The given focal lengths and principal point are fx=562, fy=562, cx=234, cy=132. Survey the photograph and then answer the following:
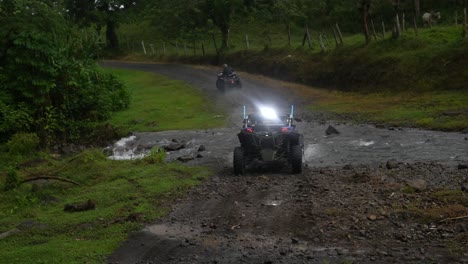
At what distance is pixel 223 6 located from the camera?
51.5 m

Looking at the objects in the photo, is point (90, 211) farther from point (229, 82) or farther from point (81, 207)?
point (229, 82)

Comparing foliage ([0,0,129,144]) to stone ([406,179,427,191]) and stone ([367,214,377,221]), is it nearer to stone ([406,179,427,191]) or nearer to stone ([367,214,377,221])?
stone ([406,179,427,191])

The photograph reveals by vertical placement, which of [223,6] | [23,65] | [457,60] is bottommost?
[457,60]

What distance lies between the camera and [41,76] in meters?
23.4

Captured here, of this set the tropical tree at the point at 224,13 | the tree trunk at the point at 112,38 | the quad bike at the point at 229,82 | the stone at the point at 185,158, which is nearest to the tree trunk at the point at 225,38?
the tropical tree at the point at 224,13

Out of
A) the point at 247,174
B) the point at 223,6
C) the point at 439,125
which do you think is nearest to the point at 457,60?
the point at 439,125

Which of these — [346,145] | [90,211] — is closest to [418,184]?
[346,145]

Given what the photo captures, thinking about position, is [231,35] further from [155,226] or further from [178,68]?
[155,226]

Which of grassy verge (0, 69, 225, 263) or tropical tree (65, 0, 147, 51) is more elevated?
tropical tree (65, 0, 147, 51)

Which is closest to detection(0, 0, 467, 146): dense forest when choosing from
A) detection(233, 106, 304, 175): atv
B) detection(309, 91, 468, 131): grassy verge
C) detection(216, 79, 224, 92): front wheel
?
detection(216, 79, 224, 92): front wheel

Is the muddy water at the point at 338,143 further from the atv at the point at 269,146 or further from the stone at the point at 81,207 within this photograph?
the stone at the point at 81,207

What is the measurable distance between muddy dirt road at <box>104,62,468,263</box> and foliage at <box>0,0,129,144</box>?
8269 mm

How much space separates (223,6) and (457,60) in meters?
27.4

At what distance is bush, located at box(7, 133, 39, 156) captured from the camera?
842 inches
